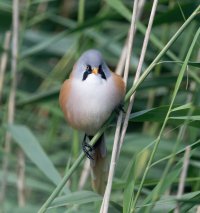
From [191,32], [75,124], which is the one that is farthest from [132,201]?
[191,32]

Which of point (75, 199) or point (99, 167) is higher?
point (99, 167)

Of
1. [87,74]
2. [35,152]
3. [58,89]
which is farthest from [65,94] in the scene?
[58,89]

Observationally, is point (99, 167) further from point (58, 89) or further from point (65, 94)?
point (58, 89)

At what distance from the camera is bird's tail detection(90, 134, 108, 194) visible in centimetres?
199

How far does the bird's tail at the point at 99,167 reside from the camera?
1.99 metres

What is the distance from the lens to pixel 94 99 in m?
1.83

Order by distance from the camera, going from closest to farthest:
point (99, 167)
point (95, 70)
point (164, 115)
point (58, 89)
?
point (164, 115) → point (95, 70) → point (99, 167) → point (58, 89)

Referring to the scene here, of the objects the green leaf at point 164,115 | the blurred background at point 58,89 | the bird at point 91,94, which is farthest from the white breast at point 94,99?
the blurred background at point 58,89

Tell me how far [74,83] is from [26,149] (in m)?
0.31

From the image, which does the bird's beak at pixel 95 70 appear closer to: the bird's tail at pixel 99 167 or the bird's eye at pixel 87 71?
the bird's eye at pixel 87 71

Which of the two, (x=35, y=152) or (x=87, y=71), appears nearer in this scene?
(x=87, y=71)

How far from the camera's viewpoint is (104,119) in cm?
183

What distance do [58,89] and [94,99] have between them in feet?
2.43

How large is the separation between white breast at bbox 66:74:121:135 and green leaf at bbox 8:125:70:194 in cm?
19
